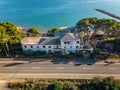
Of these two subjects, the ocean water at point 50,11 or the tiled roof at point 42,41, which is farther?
the ocean water at point 50,11

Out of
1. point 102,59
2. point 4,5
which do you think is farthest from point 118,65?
point 4,5

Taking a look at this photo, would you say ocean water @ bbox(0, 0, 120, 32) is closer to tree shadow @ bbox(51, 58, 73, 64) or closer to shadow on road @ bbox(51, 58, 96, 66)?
tree shadow @ bbox(51, 58, 73, 64)

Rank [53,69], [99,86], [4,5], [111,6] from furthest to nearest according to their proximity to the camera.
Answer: [4,5]
[111,6]
[53,69]
[99,86]

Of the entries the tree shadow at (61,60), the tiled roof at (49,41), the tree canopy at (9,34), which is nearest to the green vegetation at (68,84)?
the tree shadow at (61,60)

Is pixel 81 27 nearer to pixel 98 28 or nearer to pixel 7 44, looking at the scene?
pixel 98 28

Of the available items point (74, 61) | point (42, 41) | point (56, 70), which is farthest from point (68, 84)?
point (42, 41)

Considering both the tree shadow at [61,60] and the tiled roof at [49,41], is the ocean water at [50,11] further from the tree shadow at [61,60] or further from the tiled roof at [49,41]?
the tree shadow at [61,60]

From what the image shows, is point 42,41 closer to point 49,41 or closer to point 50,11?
point 49,41

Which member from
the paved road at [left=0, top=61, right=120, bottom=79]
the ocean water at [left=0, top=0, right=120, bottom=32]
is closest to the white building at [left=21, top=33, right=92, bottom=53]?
the paved road at [left=0, top=61, right=120, bottom=79]
